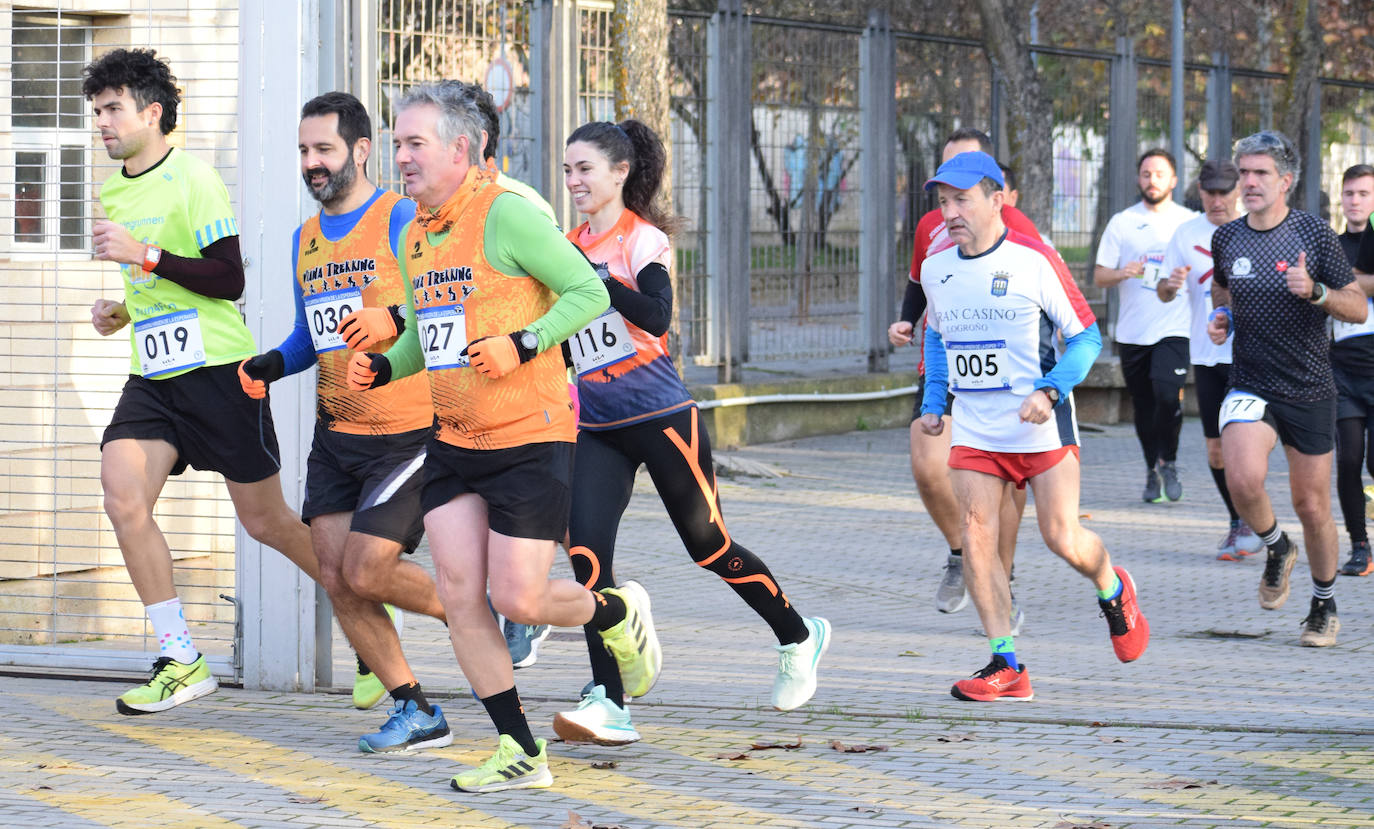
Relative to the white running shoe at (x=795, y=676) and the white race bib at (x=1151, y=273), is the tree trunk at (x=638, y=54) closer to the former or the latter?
the white race bib at (x=1151, y=273)

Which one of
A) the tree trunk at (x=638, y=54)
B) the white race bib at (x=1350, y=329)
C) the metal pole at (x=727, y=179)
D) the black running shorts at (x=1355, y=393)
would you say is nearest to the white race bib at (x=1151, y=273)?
the white race bib at (x=1350, y=329)

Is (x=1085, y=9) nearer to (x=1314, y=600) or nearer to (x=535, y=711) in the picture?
(x=1314, y=600)

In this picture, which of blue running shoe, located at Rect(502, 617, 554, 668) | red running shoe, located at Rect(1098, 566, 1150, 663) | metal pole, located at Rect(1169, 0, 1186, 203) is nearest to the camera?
red running shoe, located at Rect(1098, 566, 1150, 663)

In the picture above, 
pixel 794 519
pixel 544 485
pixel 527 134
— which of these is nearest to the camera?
pixel 544 485

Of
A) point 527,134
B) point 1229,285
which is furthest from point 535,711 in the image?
point 527,134

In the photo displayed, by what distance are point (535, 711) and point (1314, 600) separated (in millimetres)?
3496

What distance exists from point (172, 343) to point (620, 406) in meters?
1.55

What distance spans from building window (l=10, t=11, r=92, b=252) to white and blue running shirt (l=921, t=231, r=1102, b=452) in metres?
3.64

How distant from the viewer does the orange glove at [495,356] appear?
4.95 m

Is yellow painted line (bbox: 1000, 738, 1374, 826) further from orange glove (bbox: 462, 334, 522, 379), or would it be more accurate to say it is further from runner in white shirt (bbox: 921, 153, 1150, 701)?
orange glove (bbox: 462, 334, 522, 379)

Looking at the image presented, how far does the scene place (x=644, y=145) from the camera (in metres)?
6.14

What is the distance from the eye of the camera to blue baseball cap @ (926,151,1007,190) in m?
6.68

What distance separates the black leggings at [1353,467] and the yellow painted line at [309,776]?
18.4 feet

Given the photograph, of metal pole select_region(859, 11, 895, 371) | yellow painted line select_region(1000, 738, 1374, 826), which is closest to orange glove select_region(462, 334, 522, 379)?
yellow painted line select_region(1000, 738, 1374, 826)
